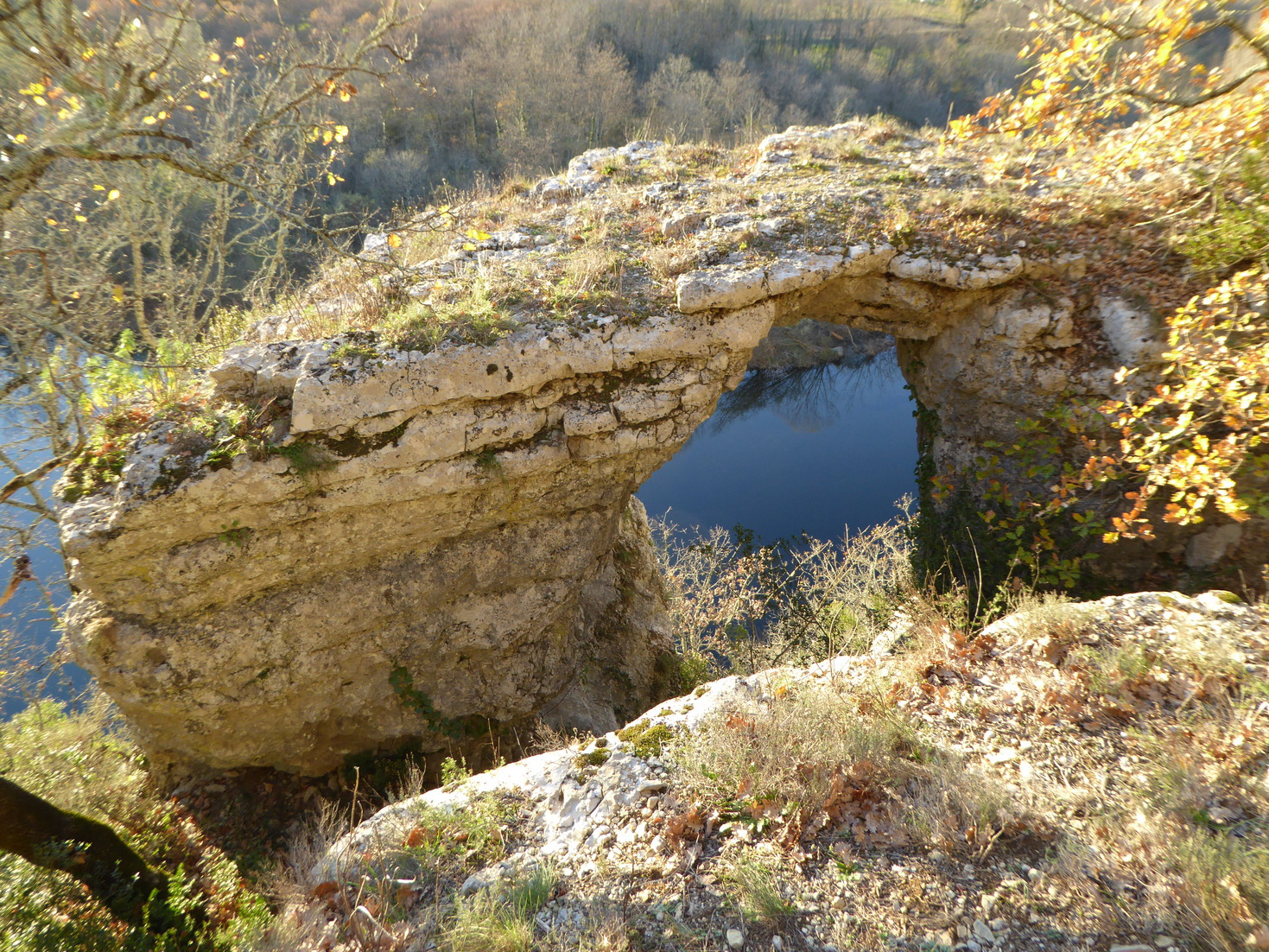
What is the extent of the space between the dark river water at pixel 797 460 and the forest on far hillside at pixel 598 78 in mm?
8635

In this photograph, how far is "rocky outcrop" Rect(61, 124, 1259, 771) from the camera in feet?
15.9

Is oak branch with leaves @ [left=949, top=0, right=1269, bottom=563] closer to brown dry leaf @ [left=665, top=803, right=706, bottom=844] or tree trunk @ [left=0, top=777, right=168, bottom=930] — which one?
brown dry leaf @ [left=665, top=803, right=706, bottom=844]

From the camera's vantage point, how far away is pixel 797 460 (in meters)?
17.2

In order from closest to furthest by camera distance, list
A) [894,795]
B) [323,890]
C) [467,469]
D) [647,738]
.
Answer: [894,795] → [323,890] → [647,738] → [467,469]

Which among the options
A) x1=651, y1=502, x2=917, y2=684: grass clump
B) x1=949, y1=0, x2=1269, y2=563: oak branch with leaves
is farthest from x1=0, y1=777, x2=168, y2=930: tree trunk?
x1=949, y1=0, x2=1269, y2=563: oak branch with leaves

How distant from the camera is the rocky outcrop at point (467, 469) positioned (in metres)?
4.85

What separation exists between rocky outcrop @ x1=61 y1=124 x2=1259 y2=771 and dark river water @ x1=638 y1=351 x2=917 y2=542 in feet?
27.7

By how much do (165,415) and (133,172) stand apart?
7.94m

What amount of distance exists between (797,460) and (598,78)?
60.0 feet

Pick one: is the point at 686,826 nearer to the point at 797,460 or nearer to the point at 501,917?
the point at 501,917

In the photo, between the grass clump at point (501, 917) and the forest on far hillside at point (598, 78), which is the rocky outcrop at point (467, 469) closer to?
the grass clump at point (501, 917)

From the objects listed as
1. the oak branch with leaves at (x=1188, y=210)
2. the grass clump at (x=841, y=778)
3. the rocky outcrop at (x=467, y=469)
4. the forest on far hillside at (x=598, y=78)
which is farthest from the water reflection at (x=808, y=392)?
the grass clump at (x=841, y=778)

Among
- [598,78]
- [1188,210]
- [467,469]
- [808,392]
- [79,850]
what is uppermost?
[598,78]

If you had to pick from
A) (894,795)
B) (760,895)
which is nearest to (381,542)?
(760,895)
